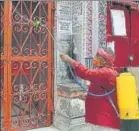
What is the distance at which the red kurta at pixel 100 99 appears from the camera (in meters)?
3.66

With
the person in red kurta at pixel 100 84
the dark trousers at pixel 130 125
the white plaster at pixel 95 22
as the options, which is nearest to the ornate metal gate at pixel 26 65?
the white plaster at pixel 95 22

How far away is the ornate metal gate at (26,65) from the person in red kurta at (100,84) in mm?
1700

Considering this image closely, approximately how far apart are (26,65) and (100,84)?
2002 mm

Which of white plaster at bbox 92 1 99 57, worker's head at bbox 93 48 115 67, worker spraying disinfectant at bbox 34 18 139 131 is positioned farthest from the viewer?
white plaster at bbox 92 1 99 57

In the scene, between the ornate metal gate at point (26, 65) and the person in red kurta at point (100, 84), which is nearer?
the person in red kurta at point (100, 84)

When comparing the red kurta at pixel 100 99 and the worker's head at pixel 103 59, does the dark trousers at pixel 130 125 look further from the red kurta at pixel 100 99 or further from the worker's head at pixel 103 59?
the worker's head at pixel 103 59

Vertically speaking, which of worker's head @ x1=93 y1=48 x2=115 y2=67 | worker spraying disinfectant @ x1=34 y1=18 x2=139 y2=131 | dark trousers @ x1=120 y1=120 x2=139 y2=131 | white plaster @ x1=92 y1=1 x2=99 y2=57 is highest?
white plaster @ x1=92 y1=1 x2=99 y2=57

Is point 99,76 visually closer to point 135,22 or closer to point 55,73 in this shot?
point 55,73

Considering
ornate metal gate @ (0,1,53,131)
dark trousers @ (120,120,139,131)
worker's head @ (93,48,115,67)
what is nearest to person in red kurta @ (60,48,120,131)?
worker's head @ (93,48,115,67)

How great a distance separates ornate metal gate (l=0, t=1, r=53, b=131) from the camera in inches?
207

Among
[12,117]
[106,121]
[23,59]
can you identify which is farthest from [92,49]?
[106,121]

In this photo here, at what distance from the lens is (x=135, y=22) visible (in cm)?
631

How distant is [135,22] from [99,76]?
9.62 feet

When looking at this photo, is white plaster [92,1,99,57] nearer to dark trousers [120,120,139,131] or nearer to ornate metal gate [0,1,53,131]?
ornate metal gate [0,1,53,131]
